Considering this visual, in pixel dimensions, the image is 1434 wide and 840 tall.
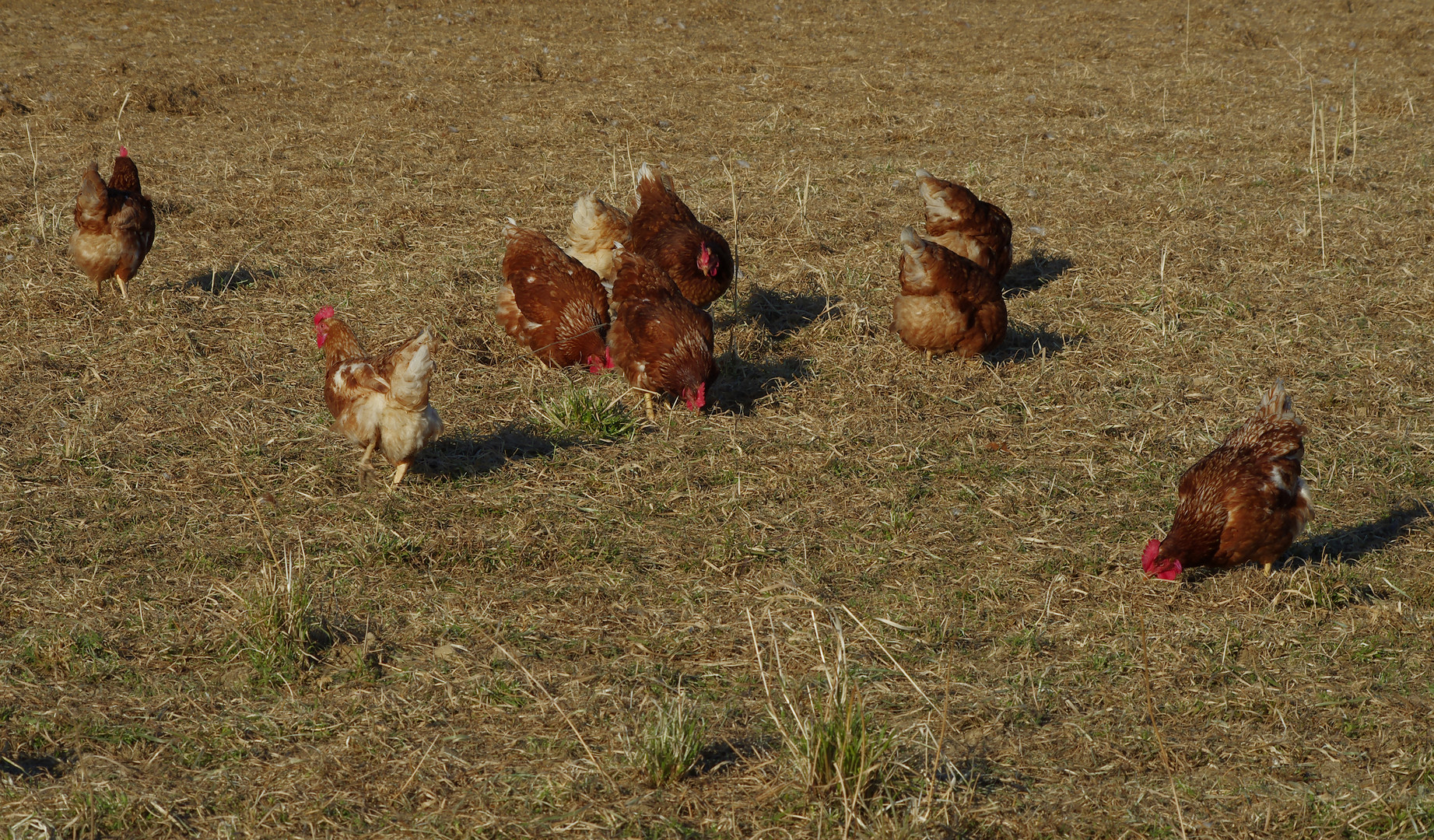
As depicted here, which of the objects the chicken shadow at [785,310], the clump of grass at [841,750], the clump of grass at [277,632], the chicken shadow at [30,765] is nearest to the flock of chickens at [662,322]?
the chicken shadow at [785,310]

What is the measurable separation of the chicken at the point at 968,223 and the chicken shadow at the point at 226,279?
4.48m

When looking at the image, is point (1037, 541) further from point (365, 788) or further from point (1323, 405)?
point (365, 788)

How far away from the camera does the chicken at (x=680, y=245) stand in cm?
672

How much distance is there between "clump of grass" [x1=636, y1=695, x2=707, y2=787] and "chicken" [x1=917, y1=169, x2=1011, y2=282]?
15.6 feet

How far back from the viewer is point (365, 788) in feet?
10.8

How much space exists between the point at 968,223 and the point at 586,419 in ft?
10.3

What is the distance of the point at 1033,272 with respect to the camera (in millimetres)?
8070

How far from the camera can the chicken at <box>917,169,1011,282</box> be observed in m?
7.34

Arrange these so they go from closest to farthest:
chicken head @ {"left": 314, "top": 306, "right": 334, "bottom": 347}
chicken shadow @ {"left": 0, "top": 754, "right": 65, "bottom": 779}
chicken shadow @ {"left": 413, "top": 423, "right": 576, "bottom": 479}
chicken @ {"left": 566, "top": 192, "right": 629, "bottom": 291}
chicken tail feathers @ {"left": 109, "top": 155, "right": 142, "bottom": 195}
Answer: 1. chicken shadow @ {"left": 0, "top": 754, "right": 65, "bottom": 779}
2. chicken shadow @ {"left": 413, "top": 423, "right": 576, "bottom": 479}
3. chicken head @ {"left": 314, "top": 306, "right": 334, "bottom": 347}
4. chicken tail feathers @ {"left": 109, "top": 155, "right": 142, "bottom": 195}
5. chicken @ {"left": 566, "top": 192, "right": 629, "bottom": 291}

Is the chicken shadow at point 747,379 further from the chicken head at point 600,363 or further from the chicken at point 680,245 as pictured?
the chicken head at point 600,363

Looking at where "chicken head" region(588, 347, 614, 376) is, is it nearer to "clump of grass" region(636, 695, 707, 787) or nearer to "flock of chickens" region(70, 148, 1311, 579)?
"flock of chickens" region(70, 148, 1311, 579)

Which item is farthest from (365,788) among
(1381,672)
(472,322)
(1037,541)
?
(472,322)

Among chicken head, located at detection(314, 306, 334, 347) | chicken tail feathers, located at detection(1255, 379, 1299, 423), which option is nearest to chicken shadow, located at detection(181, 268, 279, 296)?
chicken head, located at detection(314, 306, 334, 347)

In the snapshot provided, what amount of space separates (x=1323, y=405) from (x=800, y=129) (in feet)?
22.2
